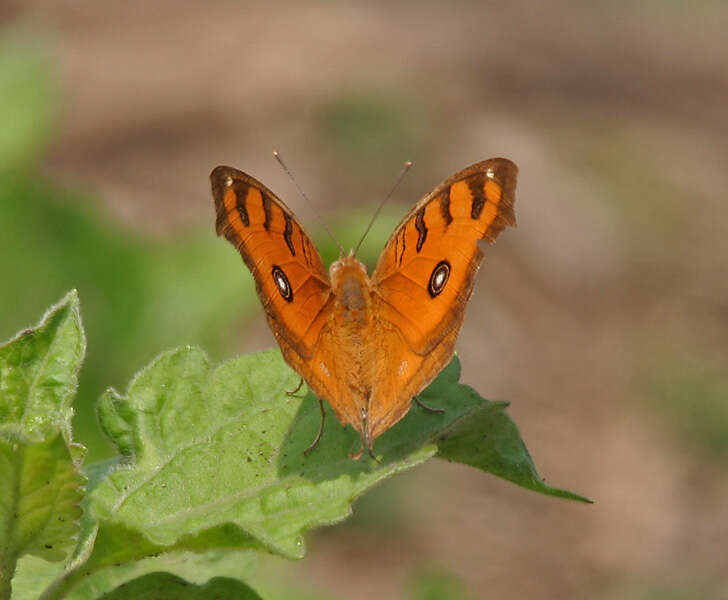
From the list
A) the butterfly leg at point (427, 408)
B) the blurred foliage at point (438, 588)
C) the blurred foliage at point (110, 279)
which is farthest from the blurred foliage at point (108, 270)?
the butterfly leg at point (427, 408)

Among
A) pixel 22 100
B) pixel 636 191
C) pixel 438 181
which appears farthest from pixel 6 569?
pixel 636 191

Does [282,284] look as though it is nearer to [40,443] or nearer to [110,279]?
[40,443]

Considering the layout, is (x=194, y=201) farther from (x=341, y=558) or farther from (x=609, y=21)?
(x=609, y=21)

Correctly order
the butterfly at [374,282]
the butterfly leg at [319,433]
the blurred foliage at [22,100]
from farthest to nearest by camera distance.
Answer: the blurred foliage at [22,100] < the butterfly at [374,282] < the butterfly leg at [319,433]

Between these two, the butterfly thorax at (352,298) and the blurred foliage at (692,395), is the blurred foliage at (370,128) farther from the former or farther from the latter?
the butterfly thorax at (352,298)

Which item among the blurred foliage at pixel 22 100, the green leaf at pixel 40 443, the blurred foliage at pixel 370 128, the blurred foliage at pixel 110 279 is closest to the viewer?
the green leaf at pixel 40 443

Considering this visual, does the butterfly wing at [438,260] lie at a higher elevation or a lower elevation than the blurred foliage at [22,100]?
lower

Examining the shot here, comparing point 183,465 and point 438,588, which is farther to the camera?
point 438,588
